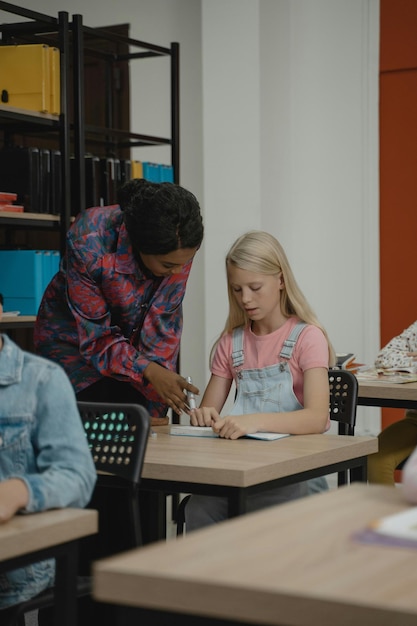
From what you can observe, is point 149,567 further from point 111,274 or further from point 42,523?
point 111,274

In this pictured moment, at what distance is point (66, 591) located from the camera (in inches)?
70.5

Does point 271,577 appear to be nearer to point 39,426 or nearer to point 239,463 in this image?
point 39,426

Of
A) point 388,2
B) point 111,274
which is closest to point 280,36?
point 388,2

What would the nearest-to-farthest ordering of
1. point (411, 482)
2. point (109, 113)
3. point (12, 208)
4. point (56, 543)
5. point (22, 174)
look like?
point (411, 482)
point (56, 543)
point (12, 208)
point (22, 174)
point (109, 113)

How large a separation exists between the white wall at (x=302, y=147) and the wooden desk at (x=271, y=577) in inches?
189

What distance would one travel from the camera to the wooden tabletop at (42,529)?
5.35 feet

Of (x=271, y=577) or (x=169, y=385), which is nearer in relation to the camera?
(x=271, y=577)

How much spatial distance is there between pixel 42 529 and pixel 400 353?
8.95 feet

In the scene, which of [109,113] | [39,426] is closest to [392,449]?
[39,426]

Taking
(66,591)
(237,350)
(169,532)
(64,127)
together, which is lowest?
(169,532)

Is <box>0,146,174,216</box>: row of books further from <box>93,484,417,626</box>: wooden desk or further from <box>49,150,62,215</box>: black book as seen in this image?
<box>93,484,417,626</box>: wooden desk

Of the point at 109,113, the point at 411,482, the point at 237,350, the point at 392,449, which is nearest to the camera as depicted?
the point at 411,482

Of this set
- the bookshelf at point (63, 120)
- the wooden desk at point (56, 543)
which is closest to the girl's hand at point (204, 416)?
the wooden desk at point (56, 543)

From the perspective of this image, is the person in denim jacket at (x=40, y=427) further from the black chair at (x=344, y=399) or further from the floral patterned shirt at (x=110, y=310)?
the black chair at (x=344, y=399)
